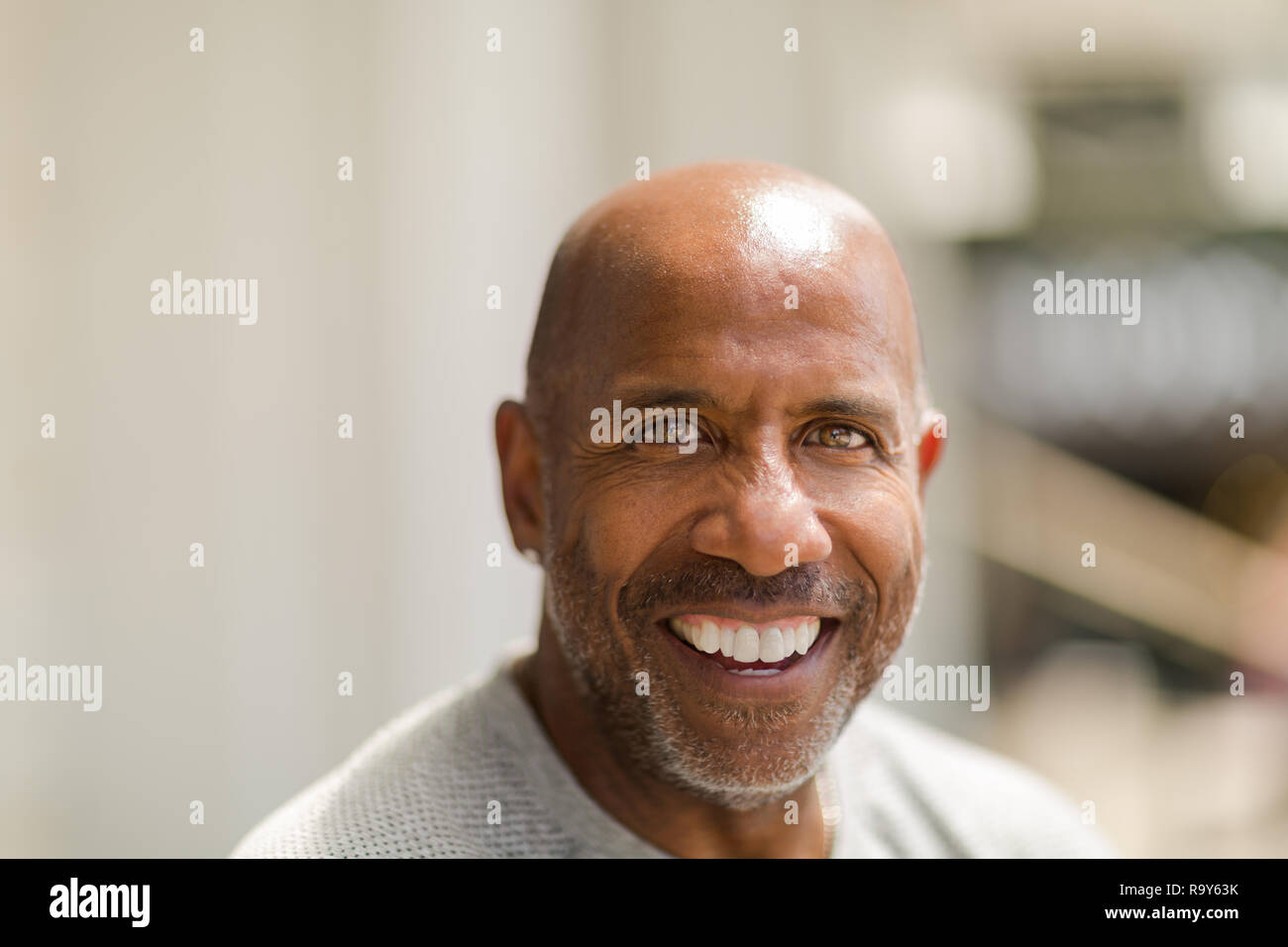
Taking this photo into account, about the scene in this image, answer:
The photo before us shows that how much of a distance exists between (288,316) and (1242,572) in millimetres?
3109

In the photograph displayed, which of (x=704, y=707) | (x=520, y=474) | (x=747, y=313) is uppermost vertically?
(x=747, y=313)

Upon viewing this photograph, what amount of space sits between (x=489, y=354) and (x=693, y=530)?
217cm

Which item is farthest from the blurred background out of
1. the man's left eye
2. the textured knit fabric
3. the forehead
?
the man's left eye

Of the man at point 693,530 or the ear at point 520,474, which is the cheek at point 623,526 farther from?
the ear at point 520,474

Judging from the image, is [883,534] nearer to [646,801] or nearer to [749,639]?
[749,639]

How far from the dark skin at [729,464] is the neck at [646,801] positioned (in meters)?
0.04

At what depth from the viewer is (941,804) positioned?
182 centimetres

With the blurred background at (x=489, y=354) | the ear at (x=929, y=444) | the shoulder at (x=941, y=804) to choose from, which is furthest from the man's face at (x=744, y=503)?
the blurred background at (x=489, y=354)

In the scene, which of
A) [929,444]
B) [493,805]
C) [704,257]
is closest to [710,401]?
[704,257]

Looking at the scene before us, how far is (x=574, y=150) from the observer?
349 cm

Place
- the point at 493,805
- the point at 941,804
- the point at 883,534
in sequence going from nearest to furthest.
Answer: the point at 883,534
the point at 493,805
the point at 941,804

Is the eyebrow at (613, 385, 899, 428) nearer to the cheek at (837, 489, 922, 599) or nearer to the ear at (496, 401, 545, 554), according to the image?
the cheek at (837, 489, 922, 599)

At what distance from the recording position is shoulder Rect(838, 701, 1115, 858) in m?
1.75
